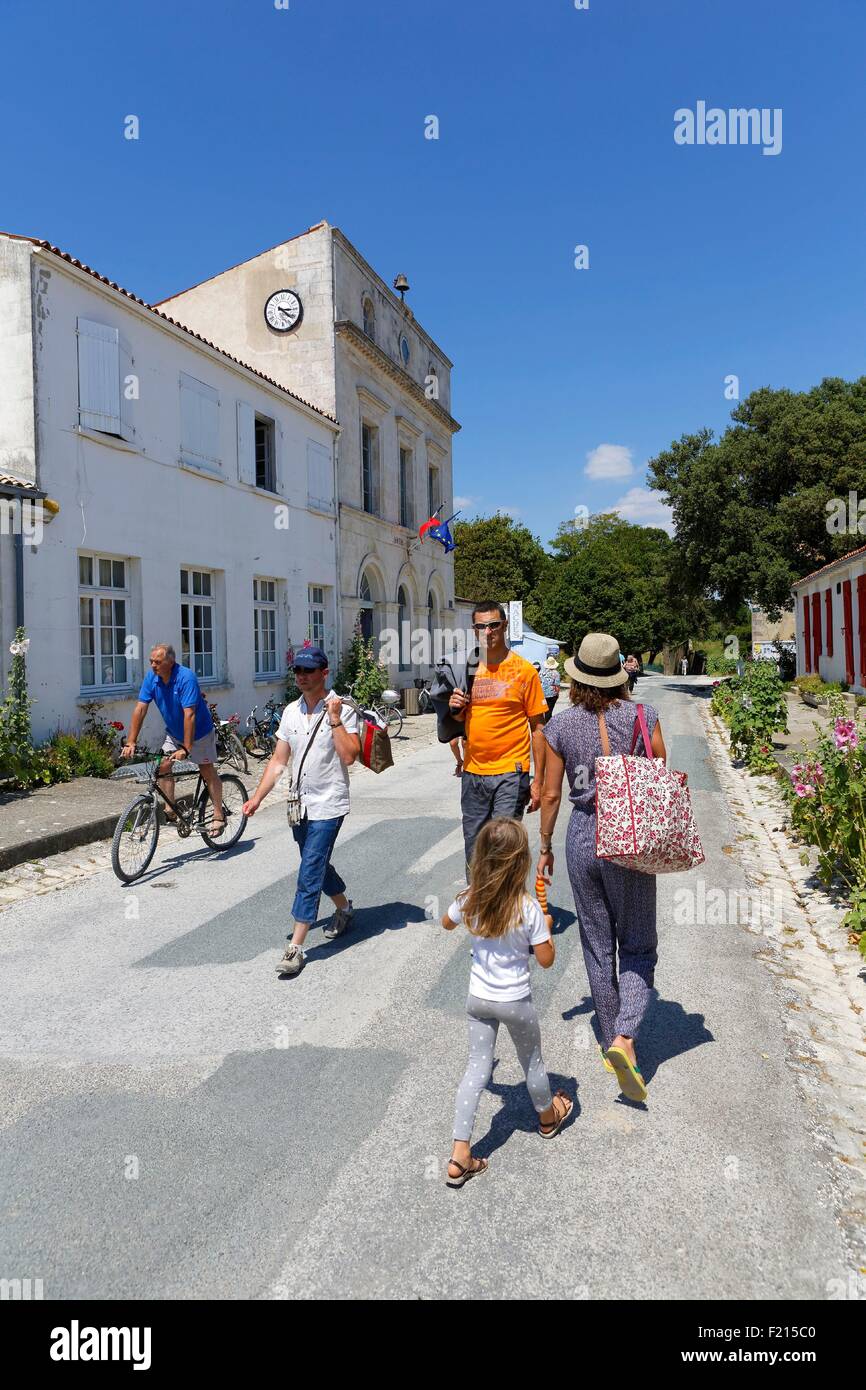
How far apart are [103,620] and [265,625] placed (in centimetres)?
536

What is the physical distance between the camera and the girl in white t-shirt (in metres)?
3.08

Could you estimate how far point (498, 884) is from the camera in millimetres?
3100

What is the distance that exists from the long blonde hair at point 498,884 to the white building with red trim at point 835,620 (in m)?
21.6

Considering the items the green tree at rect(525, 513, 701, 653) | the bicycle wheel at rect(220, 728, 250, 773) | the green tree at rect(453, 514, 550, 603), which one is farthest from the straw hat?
the green tree at rect(453, 514, 550, 603)

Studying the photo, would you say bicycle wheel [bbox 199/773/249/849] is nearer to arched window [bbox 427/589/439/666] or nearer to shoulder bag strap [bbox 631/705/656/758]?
shoulder bag strap [bbox 631/705/656/758]

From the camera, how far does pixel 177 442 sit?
1421 cm

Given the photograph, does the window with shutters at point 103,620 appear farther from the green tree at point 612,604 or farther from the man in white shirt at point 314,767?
the green tree at point 612,604

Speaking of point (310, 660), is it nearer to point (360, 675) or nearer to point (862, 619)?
point (360, 675)

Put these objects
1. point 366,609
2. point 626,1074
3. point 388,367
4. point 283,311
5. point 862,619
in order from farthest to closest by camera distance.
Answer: point 388,367
point 366,609
point 862,619
point 283,311
point 626,1074

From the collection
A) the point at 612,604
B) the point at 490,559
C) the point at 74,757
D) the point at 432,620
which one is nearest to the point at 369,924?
the point at 74,757

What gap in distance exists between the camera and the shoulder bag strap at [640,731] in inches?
145

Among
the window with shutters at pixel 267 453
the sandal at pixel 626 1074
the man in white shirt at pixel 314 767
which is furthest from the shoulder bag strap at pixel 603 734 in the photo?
the window with shutters at pixel 267 453
